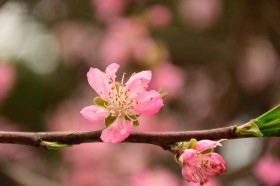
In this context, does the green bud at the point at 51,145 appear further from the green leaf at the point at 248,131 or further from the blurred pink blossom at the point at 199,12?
the blurred pink blossom at the point at 199,12

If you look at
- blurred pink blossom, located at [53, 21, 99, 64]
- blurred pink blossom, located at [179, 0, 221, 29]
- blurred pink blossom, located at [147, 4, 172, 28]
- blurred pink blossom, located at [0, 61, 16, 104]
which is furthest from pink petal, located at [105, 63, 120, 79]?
blurred pink blossom, located at [179, 0, 221, 29]

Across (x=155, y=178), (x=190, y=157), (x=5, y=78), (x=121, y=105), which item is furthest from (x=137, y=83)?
(x=5, y=78)

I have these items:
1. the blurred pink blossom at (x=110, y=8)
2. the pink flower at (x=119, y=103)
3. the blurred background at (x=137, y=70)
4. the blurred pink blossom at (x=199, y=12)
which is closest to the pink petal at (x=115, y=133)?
the pink flower at (x=119, y=103)

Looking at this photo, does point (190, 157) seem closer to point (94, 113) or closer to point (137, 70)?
point (94, 113)

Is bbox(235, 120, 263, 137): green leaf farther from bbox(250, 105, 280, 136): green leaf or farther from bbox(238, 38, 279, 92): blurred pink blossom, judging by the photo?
bbox(238, 38, 279, 92): blurred pink blossom

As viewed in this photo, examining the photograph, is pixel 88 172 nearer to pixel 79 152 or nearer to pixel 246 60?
pixel 79 152
